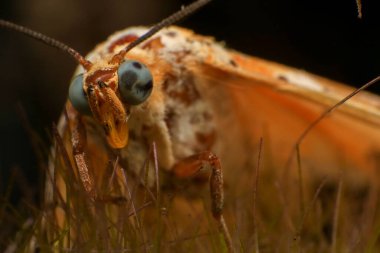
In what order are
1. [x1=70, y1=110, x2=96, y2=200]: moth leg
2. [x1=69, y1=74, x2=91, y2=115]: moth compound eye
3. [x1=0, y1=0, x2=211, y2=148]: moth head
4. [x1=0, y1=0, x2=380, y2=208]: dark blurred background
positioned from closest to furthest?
[x1=70, y1=110, x2=96, y2=200]: moth leg < [x1=0, y1=0, x2=211, y2=148]: moth head < [x1=69, y1=74, x2=91, y2=115]: moth compound eye < [x1=0, y1=0, x2=380, y2=208]: dark blurred background

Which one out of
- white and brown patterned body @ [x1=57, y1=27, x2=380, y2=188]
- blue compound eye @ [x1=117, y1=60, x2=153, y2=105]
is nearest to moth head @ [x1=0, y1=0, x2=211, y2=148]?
blue compound eye @ [x1=117, y1=60, x2=153, y2=105]

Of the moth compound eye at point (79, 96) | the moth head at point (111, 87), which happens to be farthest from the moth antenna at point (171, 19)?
the moth compound eye at point (79, 96)

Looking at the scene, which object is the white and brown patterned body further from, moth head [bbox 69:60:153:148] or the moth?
moth head [bbox 69:60:153:148]

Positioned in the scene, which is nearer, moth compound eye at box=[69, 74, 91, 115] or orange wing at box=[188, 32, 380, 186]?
moth compound eye at box=[69, 74, 91, 115]

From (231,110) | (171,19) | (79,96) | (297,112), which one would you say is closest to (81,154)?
(79,96)

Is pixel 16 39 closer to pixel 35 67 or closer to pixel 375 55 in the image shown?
pixel 35 67

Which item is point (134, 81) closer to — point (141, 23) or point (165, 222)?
point (165, 222)

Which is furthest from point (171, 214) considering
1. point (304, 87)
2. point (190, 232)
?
point (304, 87)
